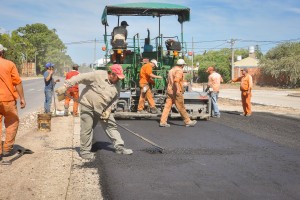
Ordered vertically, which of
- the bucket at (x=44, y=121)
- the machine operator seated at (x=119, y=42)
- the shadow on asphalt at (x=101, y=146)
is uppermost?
the machine operator seated at (x=119, y=42)

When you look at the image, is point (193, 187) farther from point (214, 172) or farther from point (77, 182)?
point (77, 182)

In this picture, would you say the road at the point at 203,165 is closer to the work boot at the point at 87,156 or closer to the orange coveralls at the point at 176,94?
the work boot at the point at 87,156

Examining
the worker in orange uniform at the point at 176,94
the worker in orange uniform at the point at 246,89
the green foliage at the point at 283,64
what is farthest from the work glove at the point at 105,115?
the green foliage at the point at 283,64

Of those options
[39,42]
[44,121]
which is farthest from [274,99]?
[39,42]

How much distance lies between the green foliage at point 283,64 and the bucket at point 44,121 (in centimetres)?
3677

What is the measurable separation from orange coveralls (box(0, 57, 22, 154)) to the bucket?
2.54 m

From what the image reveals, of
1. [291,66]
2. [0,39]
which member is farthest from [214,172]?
[0,39]

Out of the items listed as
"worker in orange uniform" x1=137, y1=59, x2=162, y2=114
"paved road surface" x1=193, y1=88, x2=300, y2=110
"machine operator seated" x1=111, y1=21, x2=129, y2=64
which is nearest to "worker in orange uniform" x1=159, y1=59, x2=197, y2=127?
"worker in orange uniform" x1=137, y1=59, x2=162, y2=114

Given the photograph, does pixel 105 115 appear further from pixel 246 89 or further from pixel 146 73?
pixel 246 89

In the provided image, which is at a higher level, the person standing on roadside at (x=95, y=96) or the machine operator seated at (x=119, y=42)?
the machine operator seated at (x=119, y=42)

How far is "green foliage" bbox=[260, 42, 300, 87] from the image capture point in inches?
1623

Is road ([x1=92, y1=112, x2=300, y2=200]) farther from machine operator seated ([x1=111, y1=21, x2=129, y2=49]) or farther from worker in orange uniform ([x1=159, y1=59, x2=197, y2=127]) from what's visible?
machine operator seated ([x1=111, y1=21, x2=129, y2=49])

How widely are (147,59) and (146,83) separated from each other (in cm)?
78

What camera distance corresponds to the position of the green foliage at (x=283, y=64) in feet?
135
